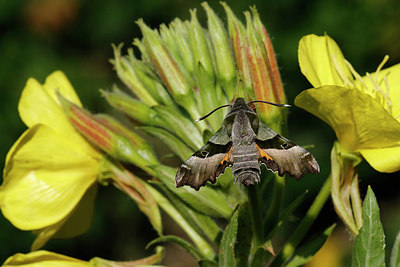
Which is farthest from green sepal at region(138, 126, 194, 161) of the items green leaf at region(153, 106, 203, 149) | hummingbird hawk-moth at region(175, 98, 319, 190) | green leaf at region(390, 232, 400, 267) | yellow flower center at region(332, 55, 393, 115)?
green leaf at region(390, 232, 400, 267)

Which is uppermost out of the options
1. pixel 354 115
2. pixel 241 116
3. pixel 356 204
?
pixel 241 116

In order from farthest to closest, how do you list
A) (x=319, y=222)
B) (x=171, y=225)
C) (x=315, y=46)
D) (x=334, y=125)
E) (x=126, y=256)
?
(x=171, y=225), (x=319, y=222), (x=126, y=256), (x=315, y=46), (x=334, y=125)

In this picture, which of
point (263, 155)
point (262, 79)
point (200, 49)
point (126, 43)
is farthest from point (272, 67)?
point (126, 43)

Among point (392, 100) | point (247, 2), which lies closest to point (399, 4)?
point (247, 2)

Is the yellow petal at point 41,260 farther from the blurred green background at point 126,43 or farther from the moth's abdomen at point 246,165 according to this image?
the blurred green background at point 126,43

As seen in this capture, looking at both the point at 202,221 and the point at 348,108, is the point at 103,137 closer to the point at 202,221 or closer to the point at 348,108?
the point at 202,221

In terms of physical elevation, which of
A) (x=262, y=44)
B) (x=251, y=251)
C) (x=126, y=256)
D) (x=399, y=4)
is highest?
(x=262, y=44)

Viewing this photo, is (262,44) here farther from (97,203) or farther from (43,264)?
(97,203)
